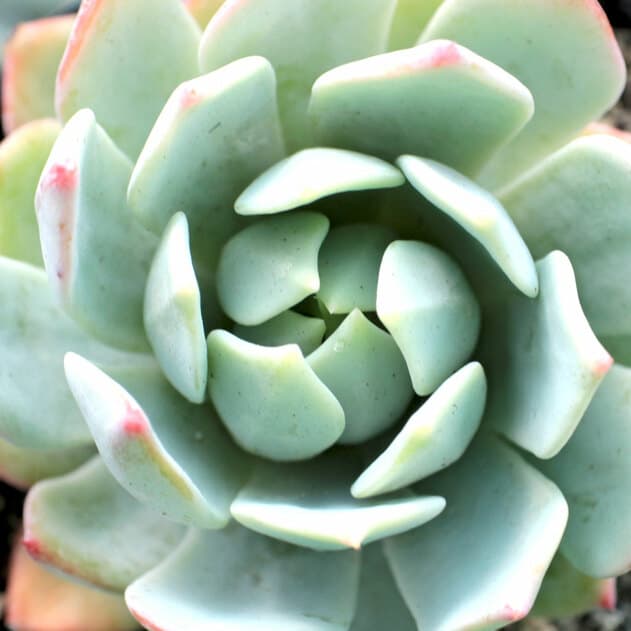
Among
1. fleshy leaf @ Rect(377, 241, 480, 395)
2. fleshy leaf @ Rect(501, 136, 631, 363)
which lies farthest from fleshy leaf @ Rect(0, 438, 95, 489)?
fleshy leaf @ Rect(501, 136, 631, 363)

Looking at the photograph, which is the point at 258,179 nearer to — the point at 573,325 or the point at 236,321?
the point at 236,321

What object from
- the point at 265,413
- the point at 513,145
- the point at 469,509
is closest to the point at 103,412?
the point at 265,413

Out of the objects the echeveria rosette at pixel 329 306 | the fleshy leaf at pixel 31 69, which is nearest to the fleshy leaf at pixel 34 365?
the echeveria rosette at pixel 329 306

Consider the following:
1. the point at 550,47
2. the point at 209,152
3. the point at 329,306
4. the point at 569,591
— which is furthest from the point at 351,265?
the point at 569,591

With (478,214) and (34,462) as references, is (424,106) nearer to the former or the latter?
(478,214)

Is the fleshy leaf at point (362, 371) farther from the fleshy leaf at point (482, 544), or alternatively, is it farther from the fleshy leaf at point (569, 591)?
the fleshy leaf at point (569, 591)

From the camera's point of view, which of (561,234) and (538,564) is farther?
(561,234)

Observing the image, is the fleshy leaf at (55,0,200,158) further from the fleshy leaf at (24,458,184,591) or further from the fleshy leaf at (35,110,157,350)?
the fleshy leaf at (24,458,184,591)
